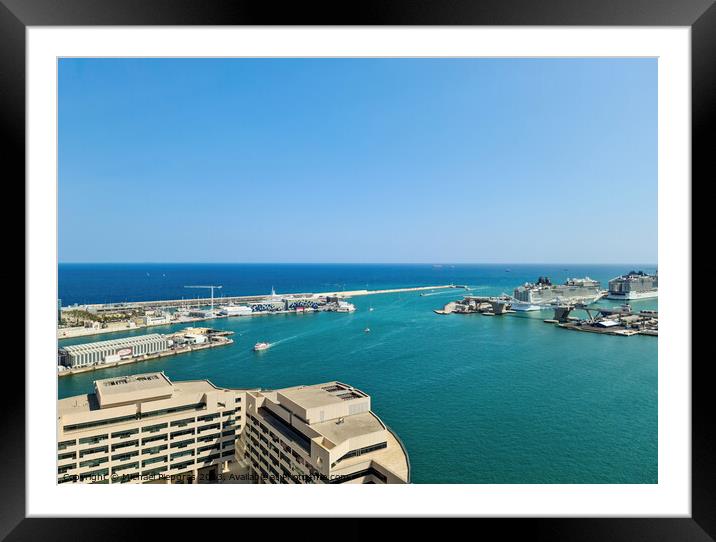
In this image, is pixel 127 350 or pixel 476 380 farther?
pixel 127 350

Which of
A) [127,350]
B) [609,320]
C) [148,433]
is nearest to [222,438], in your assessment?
[148,433]

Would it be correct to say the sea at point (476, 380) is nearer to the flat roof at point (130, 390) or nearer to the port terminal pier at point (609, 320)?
the port terminal pier at point (609, 320)

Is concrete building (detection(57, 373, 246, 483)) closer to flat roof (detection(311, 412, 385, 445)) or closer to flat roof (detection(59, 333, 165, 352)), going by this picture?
flat roof (detection(311, 412, 385, 445))

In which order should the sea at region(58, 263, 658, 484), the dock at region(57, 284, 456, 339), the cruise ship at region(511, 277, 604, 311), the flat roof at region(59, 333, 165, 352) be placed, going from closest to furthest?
1. the sea at region(58, 263, 658, 484)
2. the flat roof at region(59, 333, 165, 352)
3. the dock at region(57, 284, 456, 339)
4. the cruise ship at region(511, 277, 604, 311)

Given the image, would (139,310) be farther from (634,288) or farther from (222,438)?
Answer: (634,288)

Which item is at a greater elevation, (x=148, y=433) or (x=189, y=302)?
(x=189, y=302)

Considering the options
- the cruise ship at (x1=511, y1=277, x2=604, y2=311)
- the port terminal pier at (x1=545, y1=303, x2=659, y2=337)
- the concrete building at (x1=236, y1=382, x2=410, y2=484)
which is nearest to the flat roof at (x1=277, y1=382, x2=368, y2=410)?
the concrete building at (x1=236, y1=382, x2=410, y2=484)
